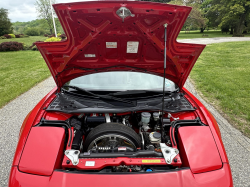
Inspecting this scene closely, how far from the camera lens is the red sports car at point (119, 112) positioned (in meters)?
1.36

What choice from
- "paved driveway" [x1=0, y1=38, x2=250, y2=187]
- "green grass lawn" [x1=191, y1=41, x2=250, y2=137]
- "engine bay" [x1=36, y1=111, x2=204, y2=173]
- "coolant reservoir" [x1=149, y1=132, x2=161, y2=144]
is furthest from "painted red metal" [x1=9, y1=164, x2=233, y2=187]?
"green grass lawn" [x1=191, y1=41, x2=250, y2=137]

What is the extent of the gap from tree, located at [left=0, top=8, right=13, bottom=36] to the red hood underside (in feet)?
108

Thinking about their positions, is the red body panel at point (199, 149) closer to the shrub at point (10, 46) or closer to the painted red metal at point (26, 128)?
the painted red metal at point (26, 128)

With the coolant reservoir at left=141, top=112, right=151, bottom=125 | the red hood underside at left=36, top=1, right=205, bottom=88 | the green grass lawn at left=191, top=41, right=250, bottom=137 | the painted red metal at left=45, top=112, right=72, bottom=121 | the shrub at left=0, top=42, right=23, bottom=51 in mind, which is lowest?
the coolant reservoir at left=141, top=112, right=151, bottom=125

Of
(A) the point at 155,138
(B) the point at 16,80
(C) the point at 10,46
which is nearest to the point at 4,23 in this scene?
(C) the point at 10,46

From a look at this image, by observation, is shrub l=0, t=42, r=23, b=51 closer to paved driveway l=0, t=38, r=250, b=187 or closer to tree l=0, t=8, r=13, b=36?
paved driveway l=0, t=38, r=250, b=187

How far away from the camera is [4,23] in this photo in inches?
1023

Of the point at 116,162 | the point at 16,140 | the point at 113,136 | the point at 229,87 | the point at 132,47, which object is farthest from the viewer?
the point at 229,87

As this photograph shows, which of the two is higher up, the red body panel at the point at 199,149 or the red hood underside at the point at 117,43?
the red hood underside at the point at 117,43

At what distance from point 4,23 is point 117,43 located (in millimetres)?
33879

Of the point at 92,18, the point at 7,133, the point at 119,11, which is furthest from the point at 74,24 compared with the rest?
the point at 7,133

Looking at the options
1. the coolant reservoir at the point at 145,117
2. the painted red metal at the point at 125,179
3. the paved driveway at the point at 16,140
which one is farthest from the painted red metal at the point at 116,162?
the paved driveway at the point at 16,140

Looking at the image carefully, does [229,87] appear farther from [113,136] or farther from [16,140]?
[16,140]

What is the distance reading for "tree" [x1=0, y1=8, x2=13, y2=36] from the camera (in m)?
25.9
